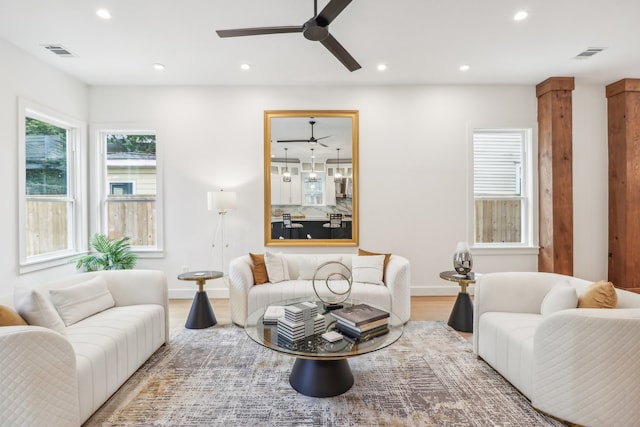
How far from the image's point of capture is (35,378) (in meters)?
1.58

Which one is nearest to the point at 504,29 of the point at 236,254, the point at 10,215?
the point at 236,254

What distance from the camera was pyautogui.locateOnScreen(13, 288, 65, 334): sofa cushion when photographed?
189 centimetres

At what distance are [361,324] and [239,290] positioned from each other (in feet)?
5.47

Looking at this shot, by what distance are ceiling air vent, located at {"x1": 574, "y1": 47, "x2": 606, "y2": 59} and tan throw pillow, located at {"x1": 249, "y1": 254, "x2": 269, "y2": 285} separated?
13.9ft

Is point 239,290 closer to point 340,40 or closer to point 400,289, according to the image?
point 400,289

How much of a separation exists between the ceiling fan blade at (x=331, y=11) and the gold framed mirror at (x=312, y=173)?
228 centimetres

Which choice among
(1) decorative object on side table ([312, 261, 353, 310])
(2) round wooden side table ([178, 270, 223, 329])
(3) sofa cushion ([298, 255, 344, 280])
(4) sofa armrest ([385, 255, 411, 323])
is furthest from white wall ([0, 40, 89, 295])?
(4) sofa armrest ([385, 255, 411, 323])

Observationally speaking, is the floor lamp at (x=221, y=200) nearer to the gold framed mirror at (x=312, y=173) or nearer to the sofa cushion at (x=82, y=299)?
the gold framed mirror at (x=312, y=173)

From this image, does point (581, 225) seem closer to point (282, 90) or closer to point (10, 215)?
point (282, 90)

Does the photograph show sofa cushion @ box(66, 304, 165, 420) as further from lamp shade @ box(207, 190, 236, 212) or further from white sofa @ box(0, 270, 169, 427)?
lamp shade @ box(207, 190, 236, 212)

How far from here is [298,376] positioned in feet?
7.22

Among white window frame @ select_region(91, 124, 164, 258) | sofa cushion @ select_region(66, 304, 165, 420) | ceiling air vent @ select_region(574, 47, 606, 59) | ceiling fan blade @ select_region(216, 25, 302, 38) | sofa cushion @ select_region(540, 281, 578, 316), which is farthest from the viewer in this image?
white window frame @ select_region(91, 124, 164, 258)

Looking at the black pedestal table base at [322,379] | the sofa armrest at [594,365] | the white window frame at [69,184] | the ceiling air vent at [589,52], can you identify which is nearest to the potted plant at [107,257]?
the white window frame at [69,184]

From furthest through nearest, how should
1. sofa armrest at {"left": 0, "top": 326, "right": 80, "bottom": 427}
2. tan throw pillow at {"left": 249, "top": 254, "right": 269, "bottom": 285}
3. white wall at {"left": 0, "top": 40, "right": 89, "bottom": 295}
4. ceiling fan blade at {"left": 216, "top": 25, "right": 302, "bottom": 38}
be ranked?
tan throw pillow at {"left": 249, "top": 254, "right": 269, "bottom": 285} → white wall at {"left": 0, "top": 40, "right": 89, "bottom": 295} → ceiling fan blade at {"left": 216, "top": 25, "right": 302, "bottom": 38} → sofa armrest at {"left": 0, "top": 326, "right": 80, "bottom": 427}
